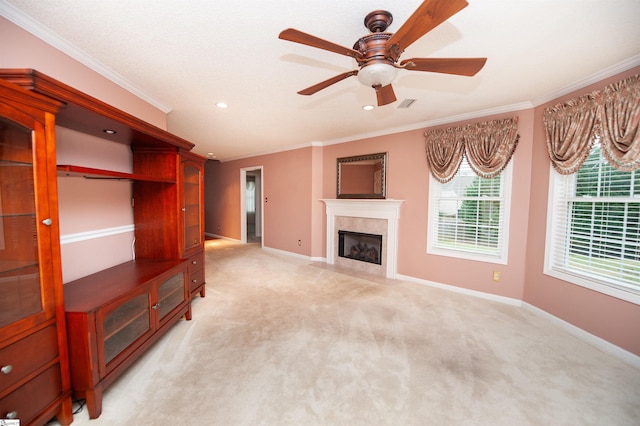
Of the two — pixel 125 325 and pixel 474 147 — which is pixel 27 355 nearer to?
pixel 125 325

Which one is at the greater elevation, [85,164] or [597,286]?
[85,164]

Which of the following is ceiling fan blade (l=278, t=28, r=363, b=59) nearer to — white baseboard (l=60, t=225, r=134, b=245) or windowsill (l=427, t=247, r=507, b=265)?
white baseboard (l=60, t=225, r=134, b=245)

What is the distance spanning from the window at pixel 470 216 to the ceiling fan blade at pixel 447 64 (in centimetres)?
214

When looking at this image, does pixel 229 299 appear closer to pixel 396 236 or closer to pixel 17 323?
pixel 17 323

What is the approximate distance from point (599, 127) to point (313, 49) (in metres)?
2.57

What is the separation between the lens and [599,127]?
2.17 m

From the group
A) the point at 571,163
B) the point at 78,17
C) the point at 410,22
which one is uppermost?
the point at 78,17

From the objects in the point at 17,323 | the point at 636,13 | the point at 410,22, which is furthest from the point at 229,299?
the point at 636,13

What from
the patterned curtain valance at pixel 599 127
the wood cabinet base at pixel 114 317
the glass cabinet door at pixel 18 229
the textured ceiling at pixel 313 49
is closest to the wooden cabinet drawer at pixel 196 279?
the wood cabinet base at pixel 114 317

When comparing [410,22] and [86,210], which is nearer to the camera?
[410,22]

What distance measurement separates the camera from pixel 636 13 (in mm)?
1507

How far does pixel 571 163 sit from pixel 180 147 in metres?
3.85

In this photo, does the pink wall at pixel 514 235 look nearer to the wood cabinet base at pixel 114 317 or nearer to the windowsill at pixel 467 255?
the windowsill at pixel 467 255

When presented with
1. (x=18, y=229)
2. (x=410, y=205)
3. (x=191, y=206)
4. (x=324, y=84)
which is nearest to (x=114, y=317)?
(x=18, y=229)
